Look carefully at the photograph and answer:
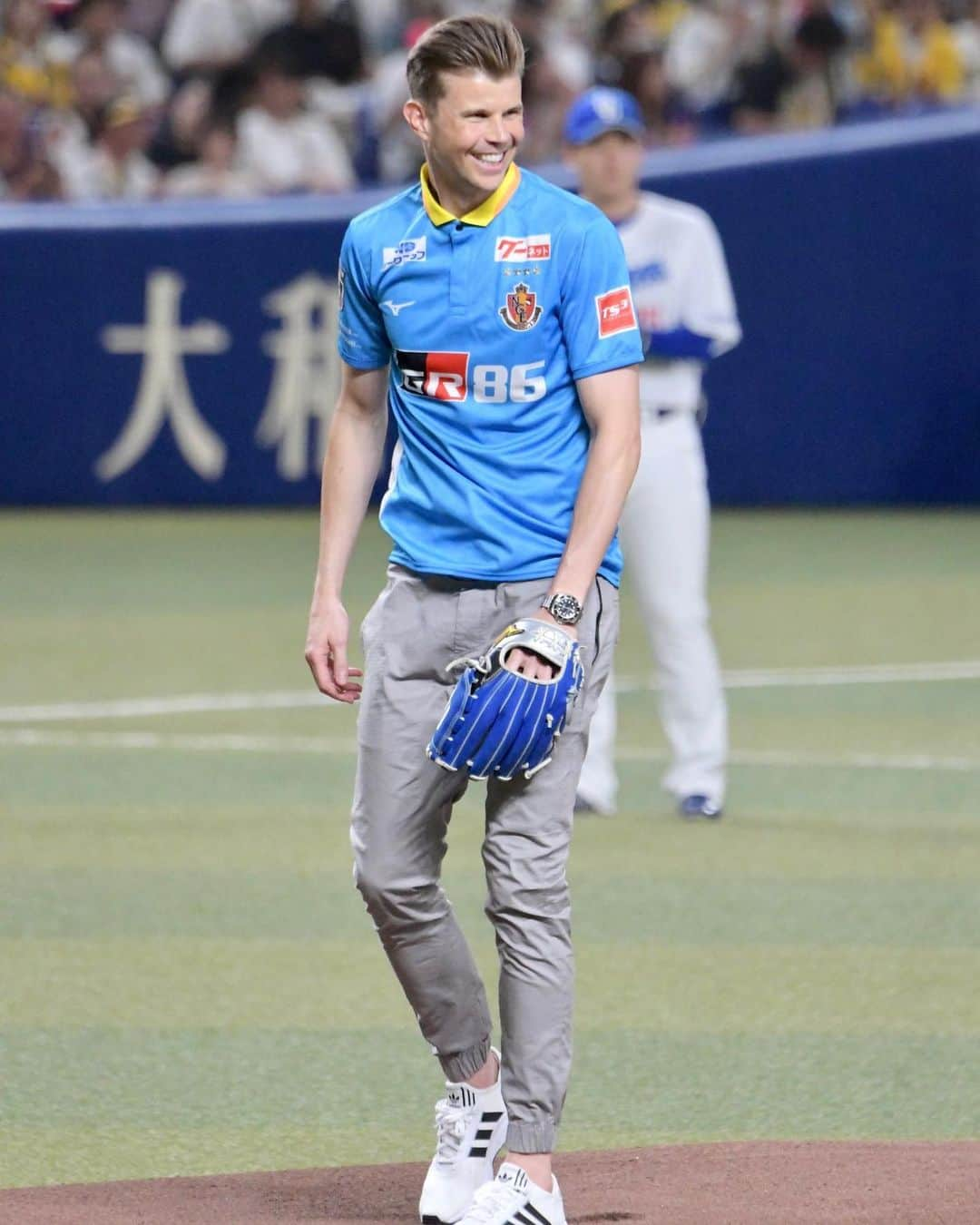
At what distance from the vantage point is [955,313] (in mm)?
16750

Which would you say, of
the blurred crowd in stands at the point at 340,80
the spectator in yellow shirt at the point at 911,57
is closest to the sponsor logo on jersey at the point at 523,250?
the blurred crowd in stands at the point at 340,80

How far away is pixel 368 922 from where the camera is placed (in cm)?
689

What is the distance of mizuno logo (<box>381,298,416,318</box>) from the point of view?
4273 mm

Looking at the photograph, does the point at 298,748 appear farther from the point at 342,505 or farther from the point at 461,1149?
the point at 461,1149

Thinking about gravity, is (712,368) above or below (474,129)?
below

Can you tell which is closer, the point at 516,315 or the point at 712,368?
the point at 516,315

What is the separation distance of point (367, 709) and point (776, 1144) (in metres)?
1.24

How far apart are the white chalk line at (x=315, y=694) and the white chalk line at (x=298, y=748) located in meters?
0.39

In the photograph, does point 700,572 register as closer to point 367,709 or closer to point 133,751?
point 133,751

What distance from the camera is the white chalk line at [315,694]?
10.2m

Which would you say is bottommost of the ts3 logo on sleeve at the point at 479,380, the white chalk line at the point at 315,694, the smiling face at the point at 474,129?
the white chalk line at the point at 315,694

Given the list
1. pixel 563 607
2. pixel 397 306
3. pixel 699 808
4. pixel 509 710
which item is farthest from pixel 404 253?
pixel 699 808

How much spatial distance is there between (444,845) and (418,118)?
1323 mm

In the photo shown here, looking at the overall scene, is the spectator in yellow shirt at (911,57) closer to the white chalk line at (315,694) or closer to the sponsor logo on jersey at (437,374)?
the white chalk line at (315,694)
